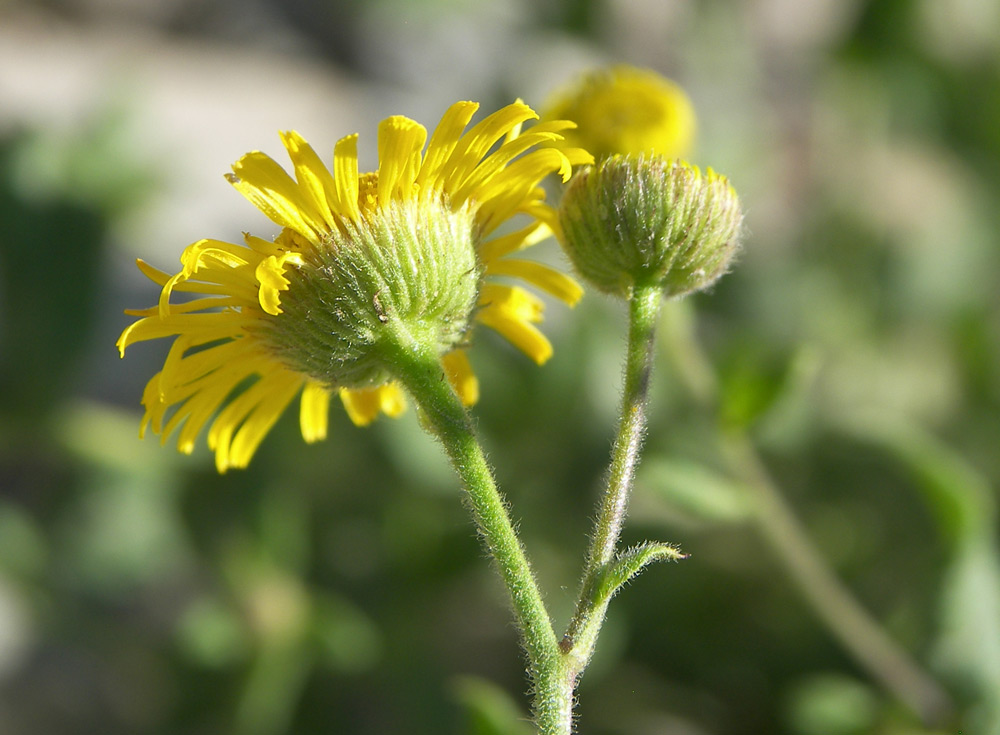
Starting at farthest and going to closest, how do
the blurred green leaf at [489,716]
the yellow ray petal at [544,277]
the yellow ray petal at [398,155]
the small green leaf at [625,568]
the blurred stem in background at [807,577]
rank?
the blurred stem in background at [807,577] < the yellow ray petal at [544,277] < the blurred green leaf at [489,716] < the yellow ray petal at [398,155] < the small green leaf at [625,568]

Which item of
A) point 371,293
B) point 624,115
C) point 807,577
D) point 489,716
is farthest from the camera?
point 807,577

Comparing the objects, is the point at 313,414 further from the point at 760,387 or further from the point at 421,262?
the point at 760,387

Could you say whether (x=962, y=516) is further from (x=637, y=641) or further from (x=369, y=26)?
(x=369, y=26)

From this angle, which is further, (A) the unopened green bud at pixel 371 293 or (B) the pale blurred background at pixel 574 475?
(B) the pale blurred background at pixel 574 475

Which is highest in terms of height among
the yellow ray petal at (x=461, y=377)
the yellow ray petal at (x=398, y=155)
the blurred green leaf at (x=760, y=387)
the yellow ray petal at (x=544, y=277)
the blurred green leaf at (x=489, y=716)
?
the blurred green leaf at (x=760, y=387)

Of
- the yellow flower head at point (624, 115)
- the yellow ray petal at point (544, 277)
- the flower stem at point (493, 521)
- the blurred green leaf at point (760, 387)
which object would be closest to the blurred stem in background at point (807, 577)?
the blurred green leaf at point (760, 387)

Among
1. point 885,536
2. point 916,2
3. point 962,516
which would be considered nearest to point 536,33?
point 916,2

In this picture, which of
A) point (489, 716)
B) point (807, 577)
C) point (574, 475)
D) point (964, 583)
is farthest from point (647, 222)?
point (574, 475)

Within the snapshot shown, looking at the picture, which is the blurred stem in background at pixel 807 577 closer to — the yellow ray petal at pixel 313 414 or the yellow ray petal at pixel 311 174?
the yellow ray petal at pixel 313 414
